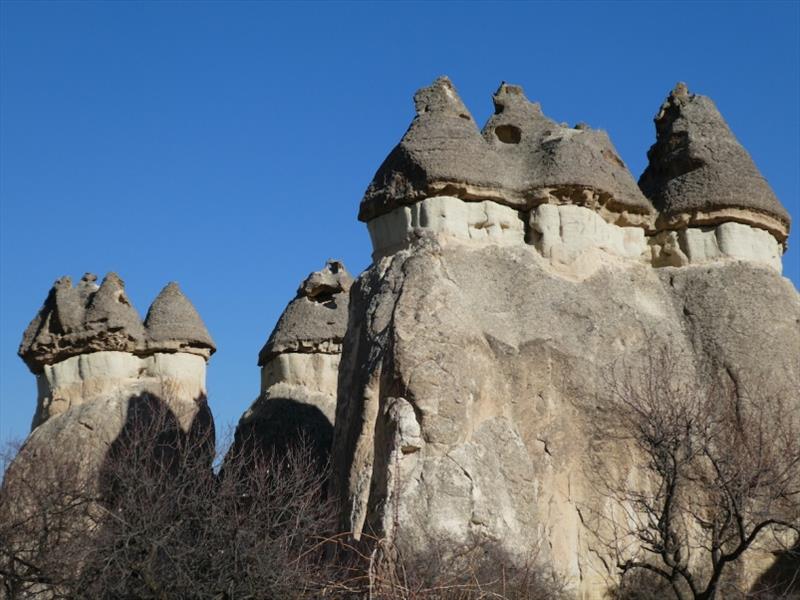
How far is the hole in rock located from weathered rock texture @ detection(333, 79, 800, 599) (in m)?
0.02

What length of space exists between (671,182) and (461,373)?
500cm

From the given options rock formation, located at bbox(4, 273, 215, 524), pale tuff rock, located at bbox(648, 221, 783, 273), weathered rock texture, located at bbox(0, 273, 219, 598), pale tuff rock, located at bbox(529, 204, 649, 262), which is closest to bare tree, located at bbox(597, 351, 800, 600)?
pale tuff rock, located at bbox(529, 204, 649, 262)

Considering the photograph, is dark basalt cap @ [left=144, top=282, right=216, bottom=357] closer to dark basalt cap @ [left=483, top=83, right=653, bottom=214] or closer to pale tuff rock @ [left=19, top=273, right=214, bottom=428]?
pale tuff rock @ [left=19, top=273, right=214, bottom=428]

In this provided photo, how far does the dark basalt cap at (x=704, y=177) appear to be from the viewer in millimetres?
17094

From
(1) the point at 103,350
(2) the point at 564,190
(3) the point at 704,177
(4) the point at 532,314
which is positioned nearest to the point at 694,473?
(4) the point at 532,314

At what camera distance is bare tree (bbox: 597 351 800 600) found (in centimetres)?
1434

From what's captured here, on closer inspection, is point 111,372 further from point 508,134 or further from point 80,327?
point 508,134

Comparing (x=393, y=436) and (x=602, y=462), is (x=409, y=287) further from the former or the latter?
(x=602, y=462)

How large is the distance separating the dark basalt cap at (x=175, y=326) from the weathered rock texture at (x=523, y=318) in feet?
27.1

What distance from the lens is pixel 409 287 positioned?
1484cm

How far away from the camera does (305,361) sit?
A: 78.9ft

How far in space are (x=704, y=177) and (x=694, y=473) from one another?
4.15 metres

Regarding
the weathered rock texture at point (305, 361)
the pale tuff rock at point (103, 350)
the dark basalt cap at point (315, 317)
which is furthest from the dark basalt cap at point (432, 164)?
the pale tuff rock at point (103, 350)

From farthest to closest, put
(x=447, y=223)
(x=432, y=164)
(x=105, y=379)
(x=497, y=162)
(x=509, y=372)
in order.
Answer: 1. (x=105, y=379)
2. (x=497, y=162)
3. (x=432, y=164)
4. (x=447, y=223)
5. (x=509, y=372)
